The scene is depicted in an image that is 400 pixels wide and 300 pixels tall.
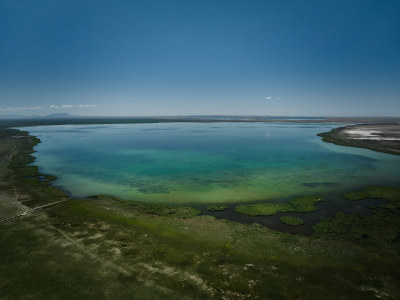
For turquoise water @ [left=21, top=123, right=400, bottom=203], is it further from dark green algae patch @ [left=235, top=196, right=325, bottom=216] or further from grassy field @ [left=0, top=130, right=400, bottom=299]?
grassy field @ [left=0, top=130, right=400, bottom=299]

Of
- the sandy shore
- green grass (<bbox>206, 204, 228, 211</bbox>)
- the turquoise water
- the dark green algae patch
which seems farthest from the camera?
the sandy shore

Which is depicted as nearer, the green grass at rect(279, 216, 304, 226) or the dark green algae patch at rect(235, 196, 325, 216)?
the green grass at rect(279, 216, 304, 226)

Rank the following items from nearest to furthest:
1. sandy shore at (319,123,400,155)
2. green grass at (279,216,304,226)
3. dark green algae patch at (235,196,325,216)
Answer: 1. green grass at (279,216,304,226)
2. dark green algae patch at (235,196,325,216)
3. sandy shore at (319,123,400,155)

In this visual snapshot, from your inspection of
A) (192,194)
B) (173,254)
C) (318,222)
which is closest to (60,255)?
(173,254)

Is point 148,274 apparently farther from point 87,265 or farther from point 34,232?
point 34,232

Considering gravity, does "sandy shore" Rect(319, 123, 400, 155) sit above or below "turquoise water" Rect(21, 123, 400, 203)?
above

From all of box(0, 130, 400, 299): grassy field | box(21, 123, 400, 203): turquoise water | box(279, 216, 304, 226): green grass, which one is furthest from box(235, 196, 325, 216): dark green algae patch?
box(0, 130, 400, 299): grassy field
